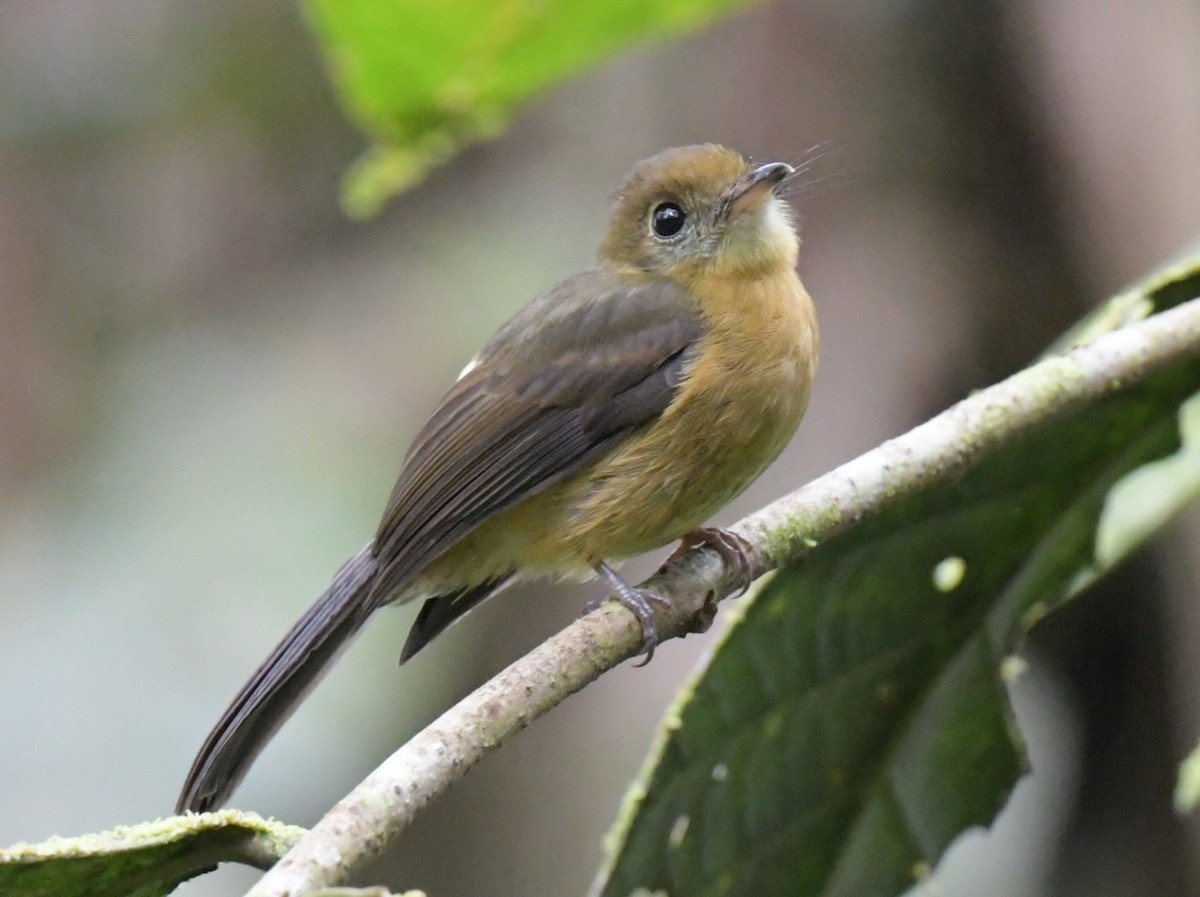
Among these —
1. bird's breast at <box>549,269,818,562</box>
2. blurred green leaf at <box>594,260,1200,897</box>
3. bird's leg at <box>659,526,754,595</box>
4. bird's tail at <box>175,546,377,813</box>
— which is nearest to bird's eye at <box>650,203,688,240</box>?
bird's breast at <box>549,269,818,562</box>

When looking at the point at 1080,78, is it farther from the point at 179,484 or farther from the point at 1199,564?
the point at 179,484

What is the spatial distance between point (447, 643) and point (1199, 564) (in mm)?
1690

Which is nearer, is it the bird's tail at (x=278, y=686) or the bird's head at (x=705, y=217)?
the bird's tail at (x=278, y=686)

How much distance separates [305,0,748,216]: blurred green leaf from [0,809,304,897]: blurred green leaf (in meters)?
1.20

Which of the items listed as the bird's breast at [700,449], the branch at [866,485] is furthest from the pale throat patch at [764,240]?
the branch at [866,485]

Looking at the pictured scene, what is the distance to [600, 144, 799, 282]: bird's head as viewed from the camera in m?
3.07

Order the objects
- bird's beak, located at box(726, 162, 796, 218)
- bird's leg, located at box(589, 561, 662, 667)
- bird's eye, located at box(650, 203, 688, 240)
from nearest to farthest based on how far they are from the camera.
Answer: bird's leg, located at box(589, 561, 662, 667), bird's beak, located at box(726, 162, 796, 218), bird's eye, located at box(650, 203, 688, 240)

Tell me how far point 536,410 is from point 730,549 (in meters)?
0.63

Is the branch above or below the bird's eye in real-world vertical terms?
below

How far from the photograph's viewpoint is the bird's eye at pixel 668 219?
319 cm

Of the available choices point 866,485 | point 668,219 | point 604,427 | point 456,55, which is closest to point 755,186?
point 668,219

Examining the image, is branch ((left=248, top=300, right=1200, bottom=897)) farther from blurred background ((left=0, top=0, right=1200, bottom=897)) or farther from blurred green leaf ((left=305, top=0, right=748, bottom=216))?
blurred background ((left=0, top=0, right=1200, bottom=897))

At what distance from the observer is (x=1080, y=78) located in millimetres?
4246

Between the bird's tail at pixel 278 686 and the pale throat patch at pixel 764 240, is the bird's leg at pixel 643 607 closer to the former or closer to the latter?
the bird's tail at pixel 278 686
